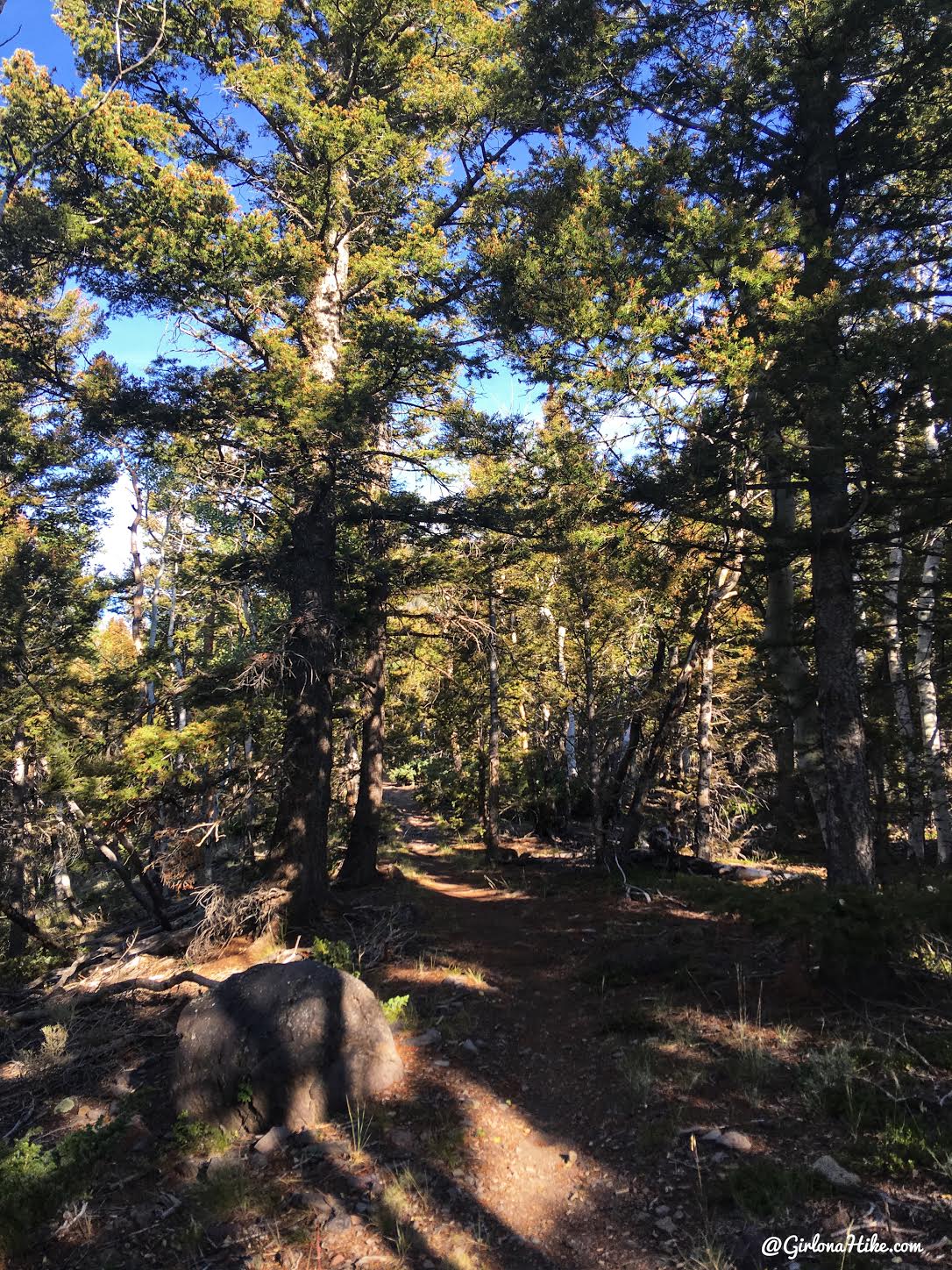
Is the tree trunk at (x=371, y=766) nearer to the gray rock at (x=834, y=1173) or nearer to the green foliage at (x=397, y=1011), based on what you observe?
the green foliage at (x=397, y=1011)

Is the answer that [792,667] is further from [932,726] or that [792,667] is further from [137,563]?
[137,563]

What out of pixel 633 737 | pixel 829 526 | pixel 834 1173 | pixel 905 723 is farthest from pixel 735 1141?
pixel 905 723

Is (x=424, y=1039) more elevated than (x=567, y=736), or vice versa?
(x=567, y=736)

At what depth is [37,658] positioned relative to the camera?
1622 cm

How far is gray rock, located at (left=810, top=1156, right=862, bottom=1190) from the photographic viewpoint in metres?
3.63

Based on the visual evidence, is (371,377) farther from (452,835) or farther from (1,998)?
(452,835)

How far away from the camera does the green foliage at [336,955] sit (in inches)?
312

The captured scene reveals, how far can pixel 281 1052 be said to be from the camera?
5.13m

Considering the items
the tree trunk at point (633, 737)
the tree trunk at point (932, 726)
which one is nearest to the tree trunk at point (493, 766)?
the tree trunk at point (633, 737)

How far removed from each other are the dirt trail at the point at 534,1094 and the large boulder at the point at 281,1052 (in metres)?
0.58

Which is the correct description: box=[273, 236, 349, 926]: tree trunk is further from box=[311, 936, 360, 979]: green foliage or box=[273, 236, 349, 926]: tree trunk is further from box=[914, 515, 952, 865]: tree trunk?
box=[914, 515, 952, 865]: tree trunk

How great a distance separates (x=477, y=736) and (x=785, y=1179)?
17.5m

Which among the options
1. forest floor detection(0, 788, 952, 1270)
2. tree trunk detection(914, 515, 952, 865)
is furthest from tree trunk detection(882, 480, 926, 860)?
forest floor detection(0, 788, 952, 1270)

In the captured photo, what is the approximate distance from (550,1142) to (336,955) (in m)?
3.88
